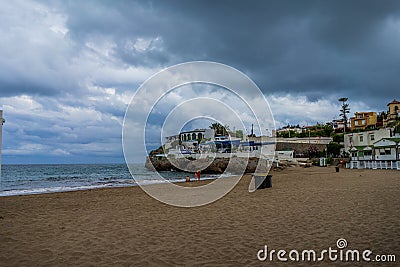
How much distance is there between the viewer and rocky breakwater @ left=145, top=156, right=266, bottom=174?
1603 inches

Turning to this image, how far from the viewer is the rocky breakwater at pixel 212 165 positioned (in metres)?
40.7

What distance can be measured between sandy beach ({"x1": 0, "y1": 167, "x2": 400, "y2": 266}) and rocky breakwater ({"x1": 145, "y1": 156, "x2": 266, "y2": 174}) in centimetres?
2966

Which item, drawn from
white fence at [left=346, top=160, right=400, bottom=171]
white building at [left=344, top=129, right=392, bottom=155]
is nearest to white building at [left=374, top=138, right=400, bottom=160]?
white fence at [left=346, top=160, right=400, bottom=171]

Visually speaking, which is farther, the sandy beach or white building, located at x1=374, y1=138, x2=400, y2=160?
white building, located at x1=374, y1=138, x2=400, y2=160

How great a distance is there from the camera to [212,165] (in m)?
43.7

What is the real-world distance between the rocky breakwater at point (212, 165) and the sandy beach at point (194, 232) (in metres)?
29.7

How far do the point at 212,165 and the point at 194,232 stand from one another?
123 ft

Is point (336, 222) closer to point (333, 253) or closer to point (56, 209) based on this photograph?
point (333, 253)

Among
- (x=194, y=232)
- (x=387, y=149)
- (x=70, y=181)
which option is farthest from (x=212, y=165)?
(x=194, y=232)

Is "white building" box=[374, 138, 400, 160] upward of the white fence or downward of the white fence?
upward

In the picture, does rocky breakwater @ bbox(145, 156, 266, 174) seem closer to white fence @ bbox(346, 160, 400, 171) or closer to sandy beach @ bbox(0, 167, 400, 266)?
white fence @ bbox(346, 160, 400, 171)

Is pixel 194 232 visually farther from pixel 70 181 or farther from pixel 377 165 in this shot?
pixel 70 181

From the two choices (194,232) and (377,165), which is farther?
(377,165)

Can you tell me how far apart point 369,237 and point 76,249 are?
4.97 meters
